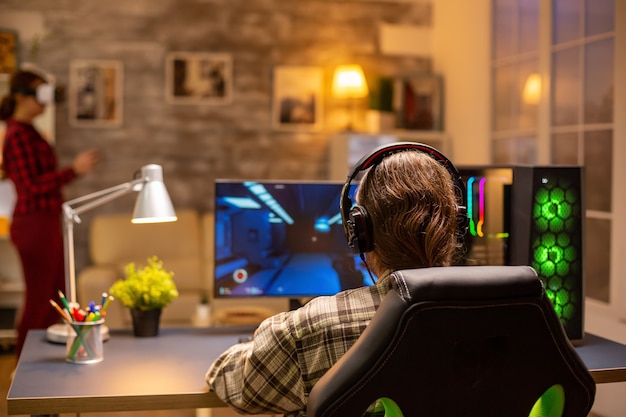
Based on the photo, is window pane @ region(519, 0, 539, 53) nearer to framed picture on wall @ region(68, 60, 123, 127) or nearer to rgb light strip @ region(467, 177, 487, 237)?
rgb light strip @ region(467, 177, 487, 237)

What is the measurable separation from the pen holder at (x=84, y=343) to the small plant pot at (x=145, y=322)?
294 millimetres

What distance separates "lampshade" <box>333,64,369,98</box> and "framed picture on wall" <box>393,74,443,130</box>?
1.10 feet

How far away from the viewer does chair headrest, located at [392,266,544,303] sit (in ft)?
3.49

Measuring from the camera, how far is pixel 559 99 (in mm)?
4145

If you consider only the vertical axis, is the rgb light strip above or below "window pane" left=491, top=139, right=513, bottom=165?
below

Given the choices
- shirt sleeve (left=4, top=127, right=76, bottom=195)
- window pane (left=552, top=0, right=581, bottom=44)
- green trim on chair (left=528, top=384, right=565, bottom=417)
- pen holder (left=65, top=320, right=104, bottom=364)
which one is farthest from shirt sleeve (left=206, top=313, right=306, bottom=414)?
window pane (left=552, top=0, right=581, bottom=44)

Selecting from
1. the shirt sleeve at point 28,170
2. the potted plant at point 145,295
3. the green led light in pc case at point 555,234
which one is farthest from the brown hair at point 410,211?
the shirt sleeve at point 28,170

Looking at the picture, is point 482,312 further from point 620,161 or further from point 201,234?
point 201,234

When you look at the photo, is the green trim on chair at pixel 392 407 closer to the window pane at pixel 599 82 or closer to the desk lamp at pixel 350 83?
the window pane at pixel 599 82

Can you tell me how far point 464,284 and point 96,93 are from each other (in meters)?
4.64

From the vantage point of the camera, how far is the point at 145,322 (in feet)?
7.73

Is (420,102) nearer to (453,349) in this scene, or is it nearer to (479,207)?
(479,207)

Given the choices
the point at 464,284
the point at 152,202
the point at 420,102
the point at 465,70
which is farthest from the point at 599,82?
the point at 464,284

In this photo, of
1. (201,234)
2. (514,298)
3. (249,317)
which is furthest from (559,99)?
(514,298)
